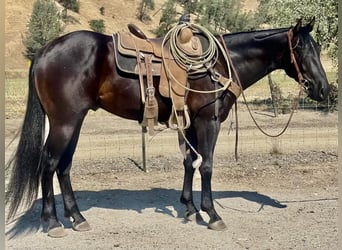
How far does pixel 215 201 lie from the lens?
579 centimetres

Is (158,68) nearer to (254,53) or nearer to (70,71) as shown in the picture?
(70,71)

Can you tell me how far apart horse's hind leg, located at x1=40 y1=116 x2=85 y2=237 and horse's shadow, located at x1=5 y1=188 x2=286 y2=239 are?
0.23 metres

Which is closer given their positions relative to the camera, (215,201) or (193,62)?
(193,62)

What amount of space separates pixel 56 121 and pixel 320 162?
452 centimetres

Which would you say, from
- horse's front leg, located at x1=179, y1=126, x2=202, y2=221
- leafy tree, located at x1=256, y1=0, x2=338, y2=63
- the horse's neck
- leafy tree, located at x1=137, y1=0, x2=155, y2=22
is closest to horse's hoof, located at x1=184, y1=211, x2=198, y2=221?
horse's front leg, located at x1=179, y1=126, x2=202, y2=221

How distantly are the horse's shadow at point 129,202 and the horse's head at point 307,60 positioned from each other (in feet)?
4.79

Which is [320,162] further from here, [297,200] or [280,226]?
[280,226]

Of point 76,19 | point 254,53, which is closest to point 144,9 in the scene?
point 76,19

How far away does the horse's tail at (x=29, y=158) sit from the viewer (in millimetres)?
4738

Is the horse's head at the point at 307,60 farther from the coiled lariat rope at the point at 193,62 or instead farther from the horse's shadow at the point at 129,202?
the horse's shadow at the point at 129,202

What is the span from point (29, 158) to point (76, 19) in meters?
46.9

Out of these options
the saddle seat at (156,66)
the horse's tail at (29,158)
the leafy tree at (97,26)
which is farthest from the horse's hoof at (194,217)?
the leafy tree at (97,26)

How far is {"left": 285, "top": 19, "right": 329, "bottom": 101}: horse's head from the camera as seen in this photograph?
4.73 metres

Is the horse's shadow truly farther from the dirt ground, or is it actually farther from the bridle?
the bridle
